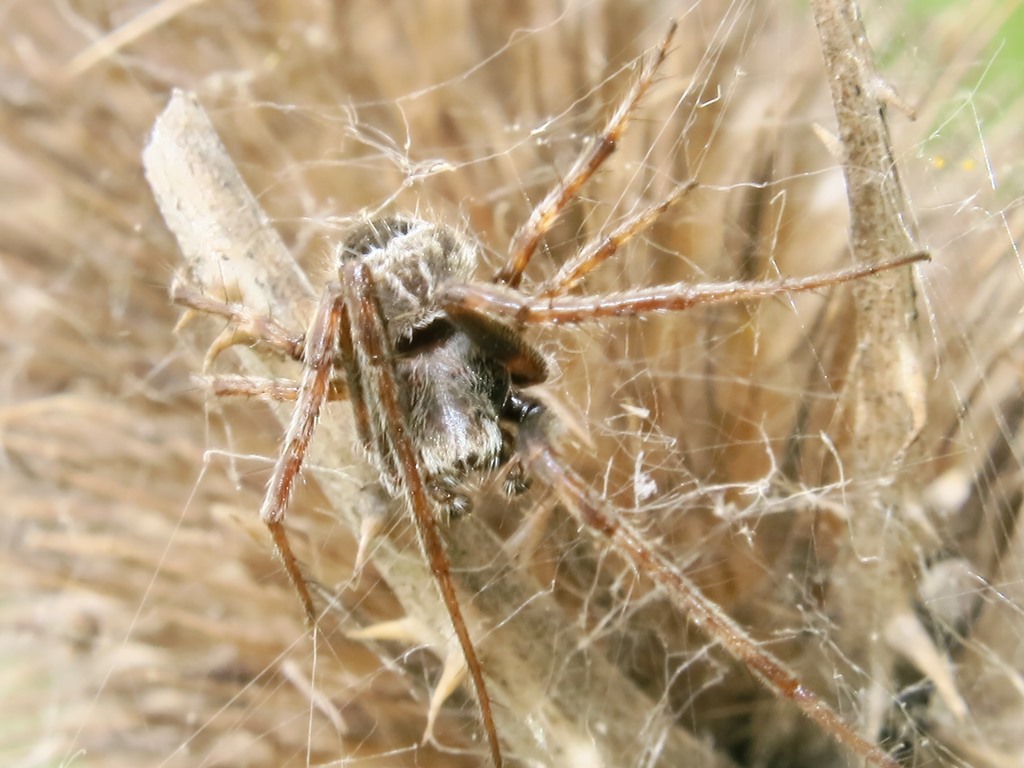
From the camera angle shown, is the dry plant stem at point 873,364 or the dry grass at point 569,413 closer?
the dry plant stem at point 873,364

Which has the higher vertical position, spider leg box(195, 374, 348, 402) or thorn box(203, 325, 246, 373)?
thorn box(203, 325, 246, 373)

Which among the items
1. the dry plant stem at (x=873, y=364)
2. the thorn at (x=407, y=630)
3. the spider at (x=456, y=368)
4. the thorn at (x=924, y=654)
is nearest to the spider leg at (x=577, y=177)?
the spider at (x=456, y=368)

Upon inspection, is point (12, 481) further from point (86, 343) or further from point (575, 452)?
point (575, 452)

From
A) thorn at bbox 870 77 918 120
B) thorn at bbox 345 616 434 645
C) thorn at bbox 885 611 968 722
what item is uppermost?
thorn at bbox 870 77 918 120

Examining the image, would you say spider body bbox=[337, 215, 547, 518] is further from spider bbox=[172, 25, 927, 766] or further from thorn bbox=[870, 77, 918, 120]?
thorn bbox=[870, 77, 918, 120]

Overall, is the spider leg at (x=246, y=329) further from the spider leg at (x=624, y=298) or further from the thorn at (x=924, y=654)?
the thorn at (x=924, y=654)

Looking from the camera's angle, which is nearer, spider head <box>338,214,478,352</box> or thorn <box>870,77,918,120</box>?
thorn <box>870,77,918,120</box>

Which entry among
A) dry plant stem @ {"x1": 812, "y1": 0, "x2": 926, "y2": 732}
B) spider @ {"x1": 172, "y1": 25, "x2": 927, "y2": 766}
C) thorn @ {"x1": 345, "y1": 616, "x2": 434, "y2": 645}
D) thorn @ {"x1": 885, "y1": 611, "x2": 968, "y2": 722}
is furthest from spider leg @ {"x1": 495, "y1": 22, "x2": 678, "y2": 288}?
thorn @ {"x1": 885, "y1": 611, "x2": 968, "y2": 722}

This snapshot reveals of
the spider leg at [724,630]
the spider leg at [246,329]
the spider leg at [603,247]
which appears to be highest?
the spider leg at [246,329]
